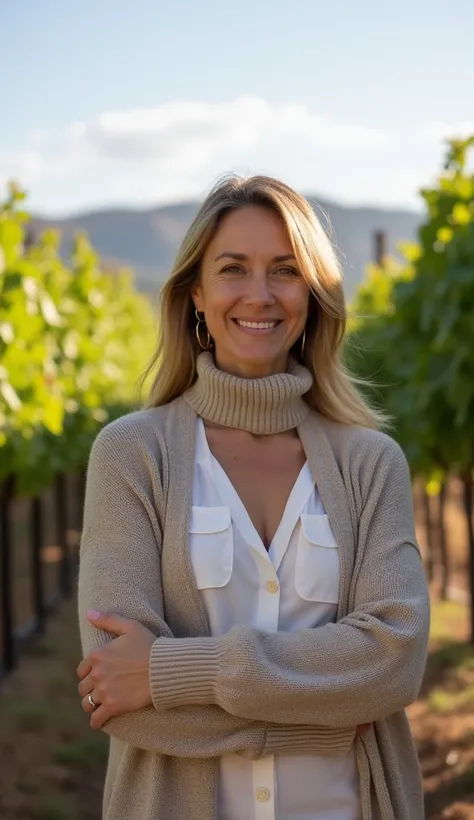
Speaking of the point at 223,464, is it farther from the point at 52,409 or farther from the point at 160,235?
the point at 160,235

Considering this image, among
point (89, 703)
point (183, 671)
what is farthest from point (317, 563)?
point (89, 703)

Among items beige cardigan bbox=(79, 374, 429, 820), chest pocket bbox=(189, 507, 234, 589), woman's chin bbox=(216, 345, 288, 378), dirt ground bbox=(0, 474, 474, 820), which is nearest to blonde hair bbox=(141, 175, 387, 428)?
woman's chin bbox=(216, 345, 288, 378)

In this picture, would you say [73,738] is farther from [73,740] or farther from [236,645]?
[236,645]

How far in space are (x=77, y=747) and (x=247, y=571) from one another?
5.36m

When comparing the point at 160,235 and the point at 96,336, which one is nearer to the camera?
the point at 96,336

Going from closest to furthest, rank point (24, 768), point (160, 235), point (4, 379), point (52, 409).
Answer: point (24, 768)
point (4, 379)
point (52, 409)
point (160, 235)

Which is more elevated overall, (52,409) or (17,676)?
(52,409)

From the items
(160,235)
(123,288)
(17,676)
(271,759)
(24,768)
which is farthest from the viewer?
(160,235)

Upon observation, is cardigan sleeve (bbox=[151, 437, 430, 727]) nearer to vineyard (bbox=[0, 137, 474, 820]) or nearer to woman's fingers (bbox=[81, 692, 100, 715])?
woman's fingers (bbox=[81, 692, 100, 715])

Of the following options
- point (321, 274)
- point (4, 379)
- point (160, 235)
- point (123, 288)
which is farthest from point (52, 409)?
point (160, 235)

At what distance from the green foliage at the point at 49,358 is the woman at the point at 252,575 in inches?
17.9

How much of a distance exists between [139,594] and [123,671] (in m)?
0.17

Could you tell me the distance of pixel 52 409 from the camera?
8.34 metres

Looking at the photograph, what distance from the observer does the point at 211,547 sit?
2.63m
